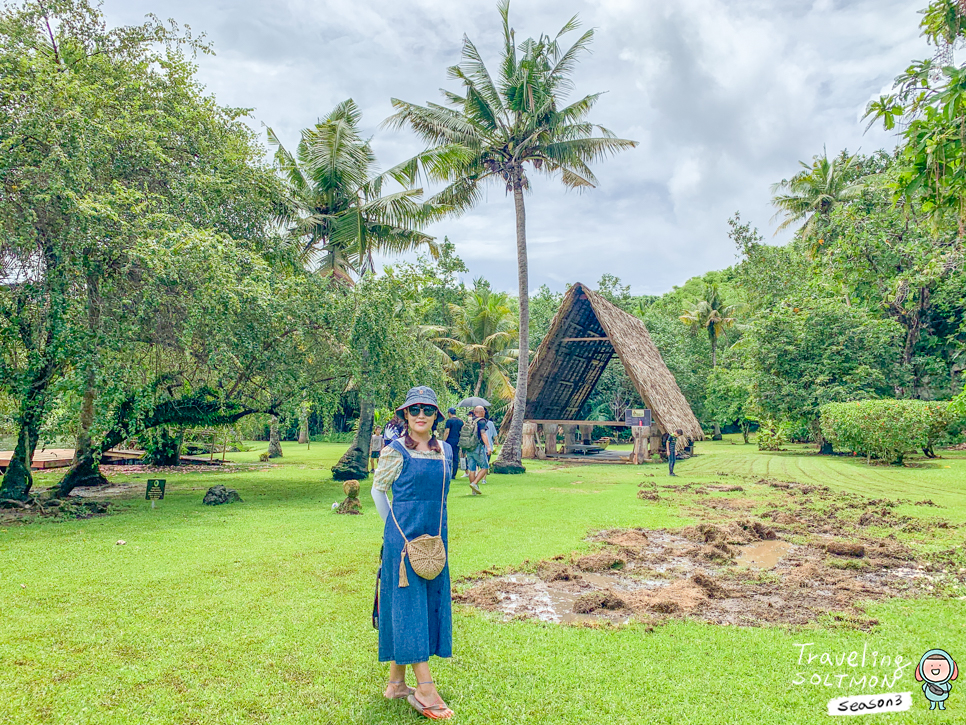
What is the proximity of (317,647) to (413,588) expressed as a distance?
1254 millimetres

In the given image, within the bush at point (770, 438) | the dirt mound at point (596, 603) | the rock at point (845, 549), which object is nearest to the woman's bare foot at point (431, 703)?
the dirt mound at point (596, 603)

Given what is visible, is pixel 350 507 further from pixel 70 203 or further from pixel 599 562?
pixel 70 203

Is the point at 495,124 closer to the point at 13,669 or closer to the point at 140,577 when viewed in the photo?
the point at 140,577

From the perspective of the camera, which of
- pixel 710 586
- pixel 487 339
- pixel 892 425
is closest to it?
pixel 710 586

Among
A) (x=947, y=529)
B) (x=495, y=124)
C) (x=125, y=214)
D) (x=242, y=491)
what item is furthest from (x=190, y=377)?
(x=947, y=529)

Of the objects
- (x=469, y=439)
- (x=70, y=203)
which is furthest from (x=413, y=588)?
(x=469, y=439)

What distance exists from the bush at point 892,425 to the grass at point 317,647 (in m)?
9.40

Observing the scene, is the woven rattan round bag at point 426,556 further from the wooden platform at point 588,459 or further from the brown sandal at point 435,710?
the wooden platform at point 588,459

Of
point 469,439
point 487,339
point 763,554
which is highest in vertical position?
point 487,339

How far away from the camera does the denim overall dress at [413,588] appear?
3.10m

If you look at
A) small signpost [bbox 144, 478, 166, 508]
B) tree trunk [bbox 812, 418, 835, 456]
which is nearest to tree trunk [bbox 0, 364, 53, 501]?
small signpost [bbox 144, 478, 166, 508]

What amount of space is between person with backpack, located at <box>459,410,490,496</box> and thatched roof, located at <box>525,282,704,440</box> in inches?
296

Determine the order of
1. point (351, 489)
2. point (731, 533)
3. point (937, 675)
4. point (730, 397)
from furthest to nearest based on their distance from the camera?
point (730, 397) → point (351, 489) → point (731, 533) → point (937, 675)

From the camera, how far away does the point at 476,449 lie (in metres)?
11.7
